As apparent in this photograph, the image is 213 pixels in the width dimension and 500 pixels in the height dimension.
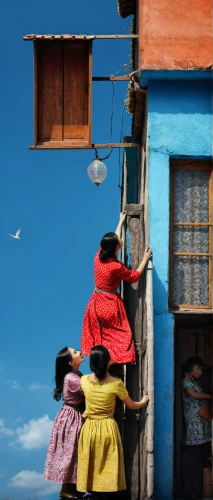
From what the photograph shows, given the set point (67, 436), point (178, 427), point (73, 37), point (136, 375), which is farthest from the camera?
point (73, 37)

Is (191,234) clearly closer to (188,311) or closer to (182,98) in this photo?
(188,311)

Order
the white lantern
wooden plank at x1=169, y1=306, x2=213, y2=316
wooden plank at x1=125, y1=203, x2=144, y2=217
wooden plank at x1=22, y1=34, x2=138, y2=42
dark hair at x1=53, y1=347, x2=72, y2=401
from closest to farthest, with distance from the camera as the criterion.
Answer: dark hair at x1=53, y1=347, x2=72, y2=401 < wooden plank at x1=169, y1=306, x2=213, y2=316 < wooden plank at x1=125, y1=203, x2=144, y2=217 < wooden plank at x1=22, y1=34, x2=138, y2=42 < the white lantern

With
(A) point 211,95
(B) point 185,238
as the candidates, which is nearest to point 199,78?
(A) point 211,95

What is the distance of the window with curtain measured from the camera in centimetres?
1145

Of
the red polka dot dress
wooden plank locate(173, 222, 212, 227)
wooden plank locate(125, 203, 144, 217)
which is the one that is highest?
Answer: wooden plank locate(125, 203, 144, 217)

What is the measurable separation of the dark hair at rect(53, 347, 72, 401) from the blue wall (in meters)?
1.06

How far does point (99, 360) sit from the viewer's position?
9.97 m

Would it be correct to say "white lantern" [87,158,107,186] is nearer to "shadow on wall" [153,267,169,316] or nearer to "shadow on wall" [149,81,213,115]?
"shadow on wall" [149,81,213,115]

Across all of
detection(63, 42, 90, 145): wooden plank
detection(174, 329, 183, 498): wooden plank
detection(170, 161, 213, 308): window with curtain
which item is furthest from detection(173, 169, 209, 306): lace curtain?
detection(63, 42, 90, 145): wooden plank

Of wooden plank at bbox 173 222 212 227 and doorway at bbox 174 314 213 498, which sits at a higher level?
wooden plank at bbox 173 222 212 227

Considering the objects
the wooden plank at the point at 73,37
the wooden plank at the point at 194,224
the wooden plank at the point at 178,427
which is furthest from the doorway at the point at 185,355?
the wooden plank at the point at 73,37

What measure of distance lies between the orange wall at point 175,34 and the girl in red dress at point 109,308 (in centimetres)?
224

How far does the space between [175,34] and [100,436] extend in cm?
492

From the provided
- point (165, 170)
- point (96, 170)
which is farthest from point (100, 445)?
point (96, 170)
